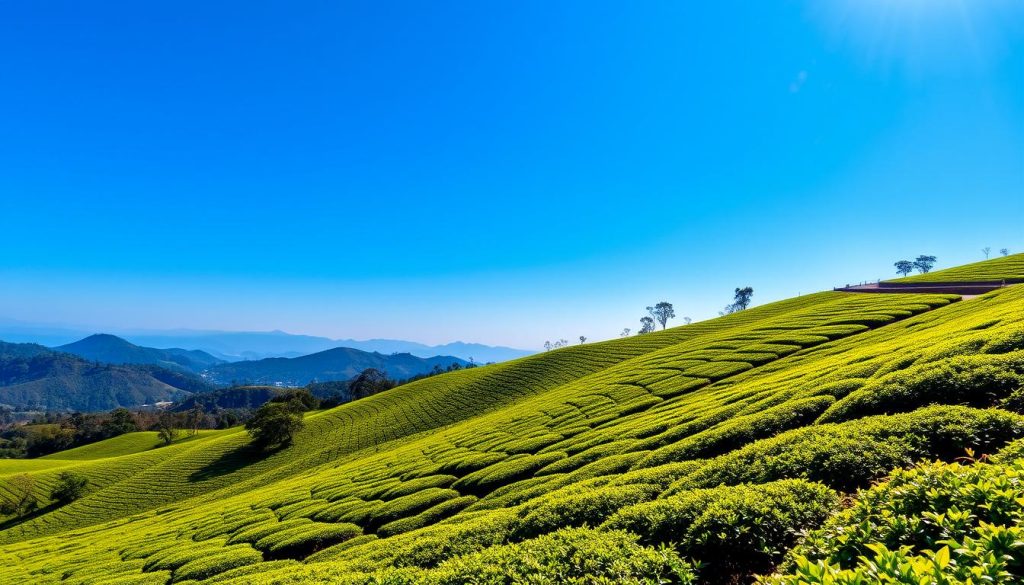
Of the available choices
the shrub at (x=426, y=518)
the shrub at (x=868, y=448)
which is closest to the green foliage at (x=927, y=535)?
the shrub at (x=868, y=448)

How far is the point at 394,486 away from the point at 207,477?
52.8m

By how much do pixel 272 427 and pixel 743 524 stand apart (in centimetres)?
7843

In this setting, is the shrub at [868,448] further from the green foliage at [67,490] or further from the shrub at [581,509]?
the green foliage at [67,490]

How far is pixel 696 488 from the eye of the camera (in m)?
11.4

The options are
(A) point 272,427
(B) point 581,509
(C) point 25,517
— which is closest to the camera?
(B) point 581,509

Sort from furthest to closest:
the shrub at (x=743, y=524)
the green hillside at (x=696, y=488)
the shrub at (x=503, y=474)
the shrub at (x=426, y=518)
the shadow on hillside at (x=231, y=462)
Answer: the shadow on hillside at (x=231, y=462), the shrub at (x=503, y=474), the shrub at (x=426, y=518), the shrub at (x=743, y=524), the green hillside at (x=696, y=488)

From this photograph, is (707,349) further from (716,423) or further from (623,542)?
(623,542)

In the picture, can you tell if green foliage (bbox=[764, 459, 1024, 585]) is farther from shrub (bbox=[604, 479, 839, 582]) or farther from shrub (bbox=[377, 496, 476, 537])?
shrub (bbox=[377, 496, 476, 537])

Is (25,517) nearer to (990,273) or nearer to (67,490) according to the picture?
(67,490)

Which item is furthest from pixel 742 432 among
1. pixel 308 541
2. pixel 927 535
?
pixel 308 541

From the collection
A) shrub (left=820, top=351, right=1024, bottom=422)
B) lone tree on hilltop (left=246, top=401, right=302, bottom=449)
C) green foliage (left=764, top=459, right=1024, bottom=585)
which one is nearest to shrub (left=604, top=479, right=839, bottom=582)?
green foliage (left=764, top=459, right=1024, bottom=585)

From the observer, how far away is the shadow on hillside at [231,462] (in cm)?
6188

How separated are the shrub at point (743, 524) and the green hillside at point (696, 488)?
41mm

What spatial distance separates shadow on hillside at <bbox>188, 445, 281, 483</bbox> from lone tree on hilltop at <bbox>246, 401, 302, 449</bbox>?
71.8 inches
